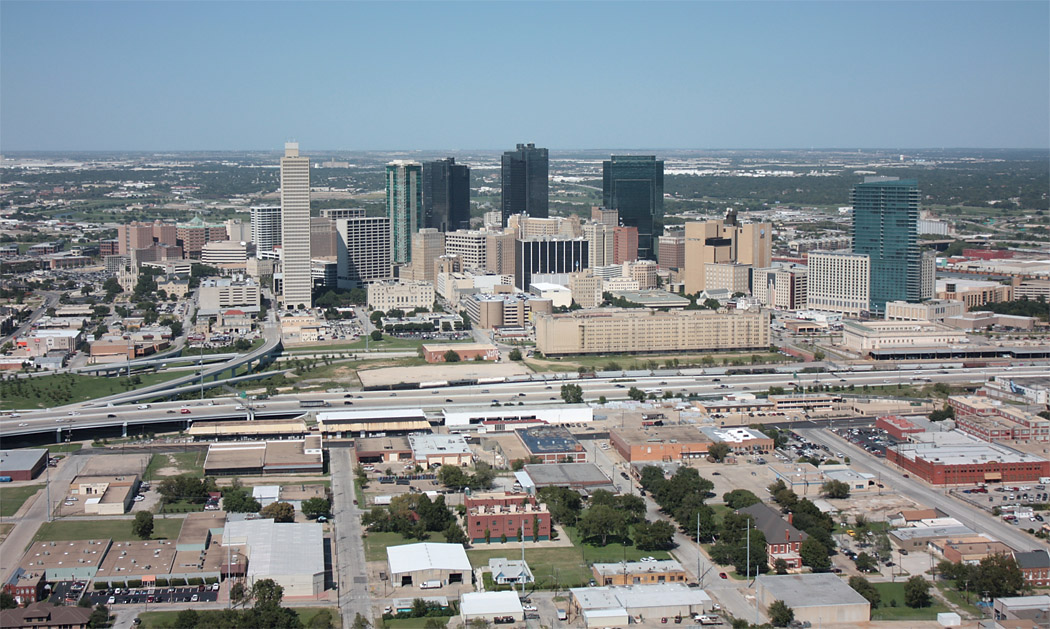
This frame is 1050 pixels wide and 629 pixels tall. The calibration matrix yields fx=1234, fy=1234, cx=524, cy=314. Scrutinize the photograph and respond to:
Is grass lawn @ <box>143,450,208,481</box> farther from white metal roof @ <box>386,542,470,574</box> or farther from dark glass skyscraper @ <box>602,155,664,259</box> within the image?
dark glass skyscraper @ <box>602,155,664,259</box>

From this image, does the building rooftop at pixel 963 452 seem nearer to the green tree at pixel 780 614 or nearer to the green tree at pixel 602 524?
the green tree at pixel 602 524

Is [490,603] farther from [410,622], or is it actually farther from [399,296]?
[399,296]

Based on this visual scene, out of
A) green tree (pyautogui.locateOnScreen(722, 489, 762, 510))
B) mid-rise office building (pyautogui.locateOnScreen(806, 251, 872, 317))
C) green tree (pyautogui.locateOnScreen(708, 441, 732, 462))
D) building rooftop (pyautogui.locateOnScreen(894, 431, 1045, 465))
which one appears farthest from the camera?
mid-rise office building (pyautogui.locateOnScreen(806, 251, 872, 317))

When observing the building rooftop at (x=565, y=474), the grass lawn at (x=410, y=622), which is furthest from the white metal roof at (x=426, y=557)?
the building rooftop at (x=565, y=474)

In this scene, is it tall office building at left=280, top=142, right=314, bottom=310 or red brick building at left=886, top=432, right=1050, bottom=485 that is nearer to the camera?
red brick building at left=886, top=432, right=1050, bottom=485

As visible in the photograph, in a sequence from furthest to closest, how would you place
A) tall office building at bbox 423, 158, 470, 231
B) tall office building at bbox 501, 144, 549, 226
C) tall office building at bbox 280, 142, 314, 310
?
tall office building at bbox 501, 144, 549, 226 < tall office building at bbox 423, 158, 470, 231 < tall office building at bbox 280, 142, 314, 310

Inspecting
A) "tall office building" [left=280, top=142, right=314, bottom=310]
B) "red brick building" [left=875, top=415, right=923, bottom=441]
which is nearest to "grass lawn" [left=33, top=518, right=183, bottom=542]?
"red brick building" [left=875, top=415, right=923, bottom=441]

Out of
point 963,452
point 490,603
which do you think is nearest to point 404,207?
point 963,452

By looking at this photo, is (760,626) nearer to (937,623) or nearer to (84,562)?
(937,623)
